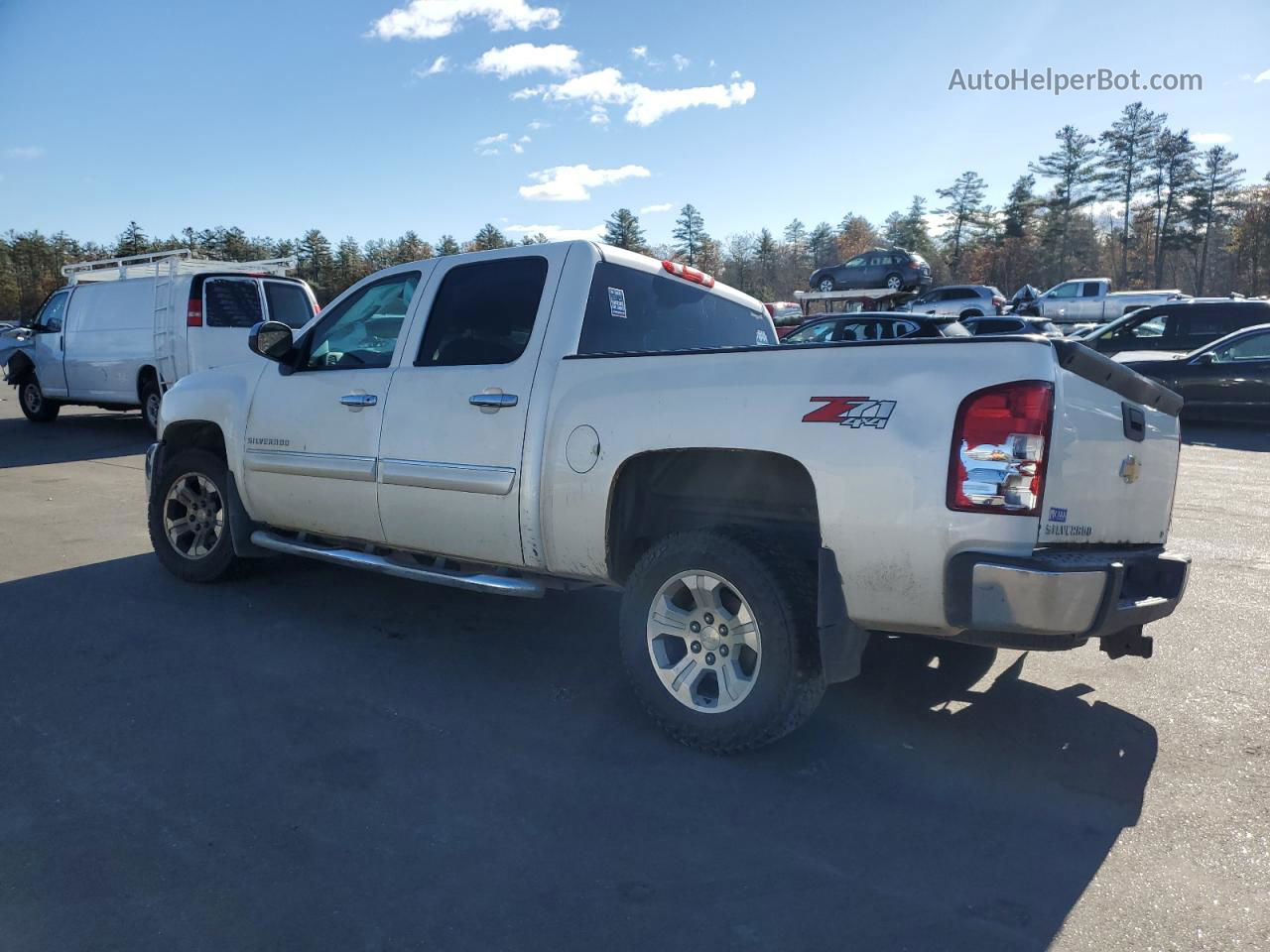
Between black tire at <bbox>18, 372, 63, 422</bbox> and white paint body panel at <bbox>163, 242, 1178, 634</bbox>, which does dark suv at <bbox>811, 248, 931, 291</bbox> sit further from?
white paint body panel at <bbox>163, 242, 1178, 634</bbox>

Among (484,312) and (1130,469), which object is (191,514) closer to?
(484,312)

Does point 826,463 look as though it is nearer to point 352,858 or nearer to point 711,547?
point 711,547

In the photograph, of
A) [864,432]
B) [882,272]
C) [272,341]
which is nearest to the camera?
[864,432]

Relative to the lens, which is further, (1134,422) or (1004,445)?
(1134,422)

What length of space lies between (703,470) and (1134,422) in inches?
63.5

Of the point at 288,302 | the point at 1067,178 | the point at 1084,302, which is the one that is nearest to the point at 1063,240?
the point at 1067,178

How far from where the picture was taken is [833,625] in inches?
124

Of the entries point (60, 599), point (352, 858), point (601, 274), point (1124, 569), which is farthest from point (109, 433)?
point (1124, 569)

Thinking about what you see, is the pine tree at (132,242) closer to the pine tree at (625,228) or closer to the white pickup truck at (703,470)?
the pine tree at (625,228)

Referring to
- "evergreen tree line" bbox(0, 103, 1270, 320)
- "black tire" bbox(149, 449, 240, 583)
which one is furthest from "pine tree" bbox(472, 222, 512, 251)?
"black tire" bbox(149, 449, 240, 583)

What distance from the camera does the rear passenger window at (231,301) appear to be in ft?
40.0

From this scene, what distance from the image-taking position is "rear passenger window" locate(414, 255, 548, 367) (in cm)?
428

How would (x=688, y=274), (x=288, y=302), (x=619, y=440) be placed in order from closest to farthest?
(x=619, y=440)
(x=688, y=274)
(x=288, y=302)

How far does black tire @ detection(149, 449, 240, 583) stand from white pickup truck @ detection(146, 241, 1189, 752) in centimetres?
20
